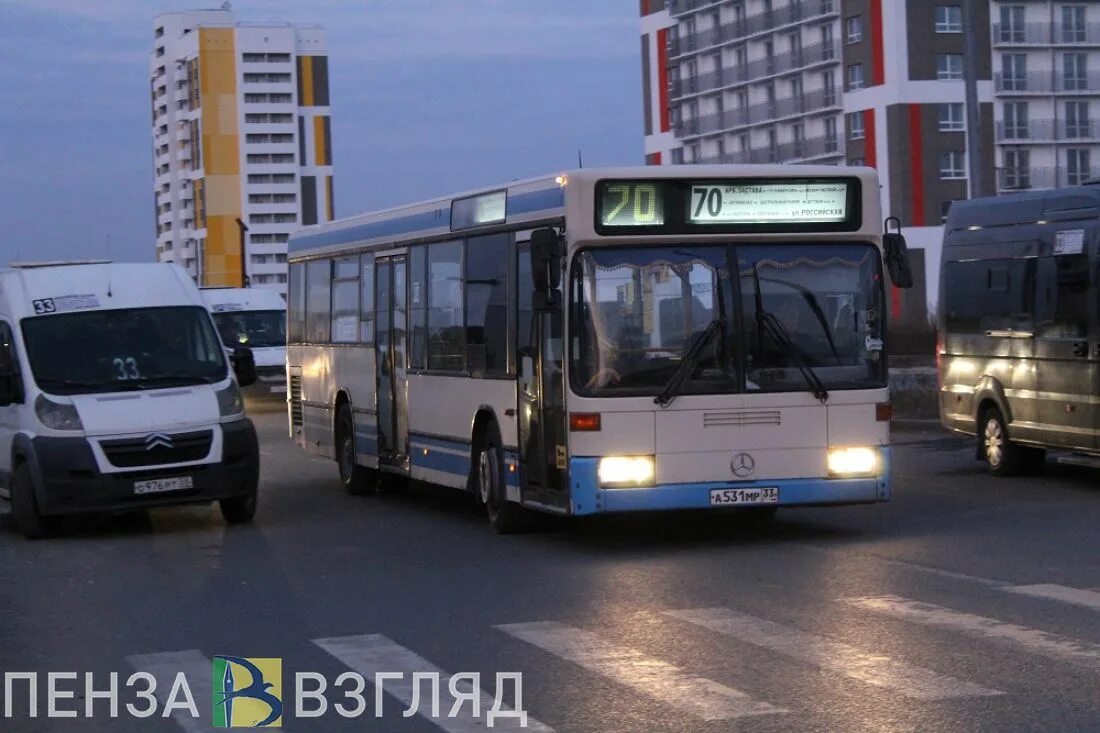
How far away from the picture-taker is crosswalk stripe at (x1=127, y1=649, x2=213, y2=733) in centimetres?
852

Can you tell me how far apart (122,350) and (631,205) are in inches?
222

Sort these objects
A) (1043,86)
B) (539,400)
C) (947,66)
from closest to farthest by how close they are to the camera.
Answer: (539,400) → (947,66) → (1043,86)

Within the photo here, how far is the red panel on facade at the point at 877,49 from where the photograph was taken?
4230 inches

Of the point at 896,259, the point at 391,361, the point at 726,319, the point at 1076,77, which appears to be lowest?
the point at 391,361

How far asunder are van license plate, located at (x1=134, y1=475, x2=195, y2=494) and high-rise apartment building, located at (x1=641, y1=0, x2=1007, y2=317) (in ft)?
281

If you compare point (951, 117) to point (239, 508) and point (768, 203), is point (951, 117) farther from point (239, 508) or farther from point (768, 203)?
point (768, 203)

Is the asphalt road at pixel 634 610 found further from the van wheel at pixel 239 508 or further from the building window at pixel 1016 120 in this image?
the building window at pixel 1016 120

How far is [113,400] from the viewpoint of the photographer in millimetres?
17172

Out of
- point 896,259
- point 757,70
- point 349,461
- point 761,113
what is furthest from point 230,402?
→ point 757,70

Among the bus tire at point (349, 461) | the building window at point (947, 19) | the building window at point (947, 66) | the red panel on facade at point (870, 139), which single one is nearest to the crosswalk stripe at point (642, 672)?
the bus tire at point (349, 461)

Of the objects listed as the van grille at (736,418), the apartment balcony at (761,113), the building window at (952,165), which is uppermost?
the apartment balcony at (761,113)

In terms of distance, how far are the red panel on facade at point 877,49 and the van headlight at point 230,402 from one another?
306ft

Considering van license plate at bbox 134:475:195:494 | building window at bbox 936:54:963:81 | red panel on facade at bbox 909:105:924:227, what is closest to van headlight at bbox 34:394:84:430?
van license plate at bbox 134:475:195:494

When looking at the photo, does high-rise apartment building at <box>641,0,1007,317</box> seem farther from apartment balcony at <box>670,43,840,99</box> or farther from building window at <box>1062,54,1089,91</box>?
building window at <box>1062,54,1089,91</box>
